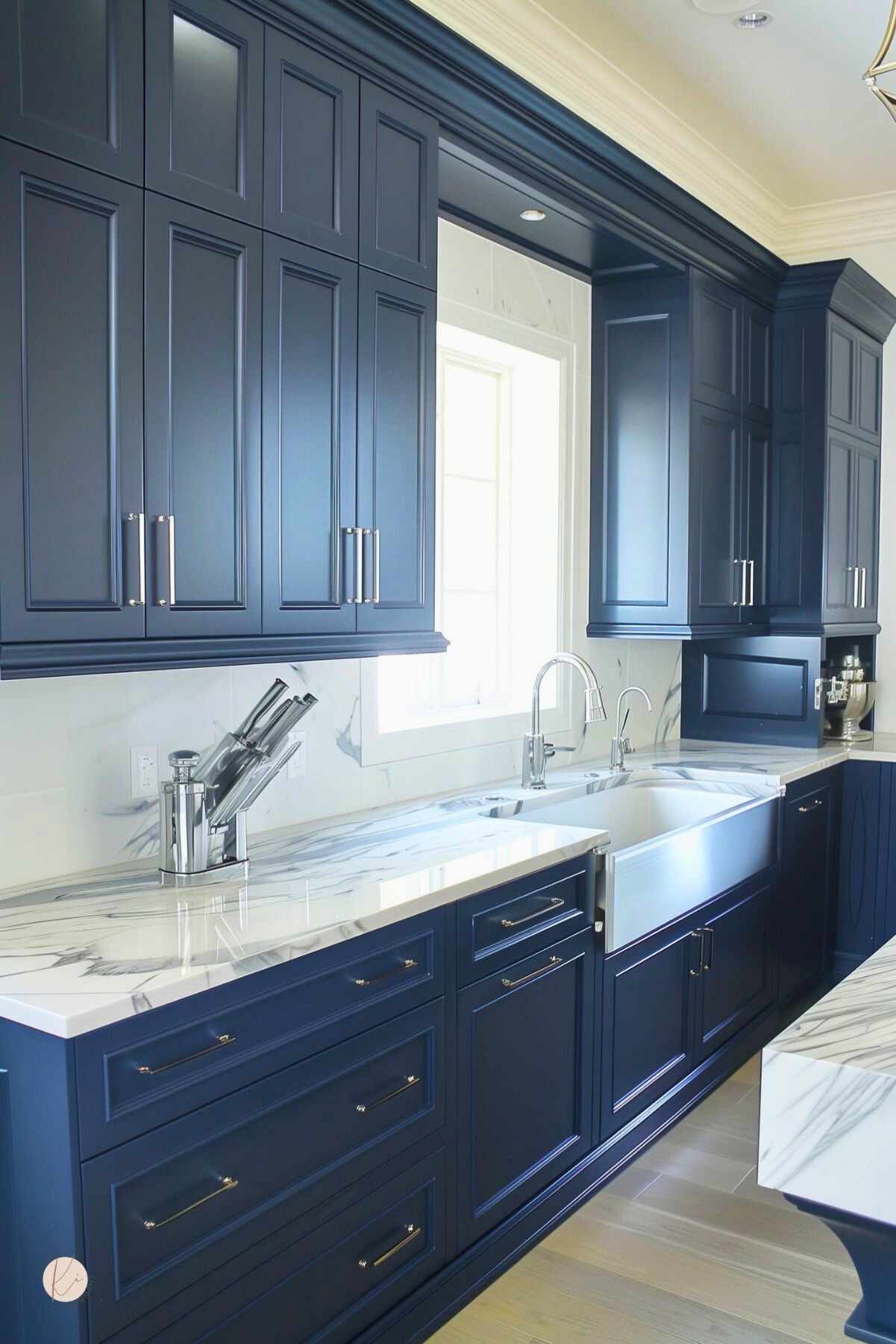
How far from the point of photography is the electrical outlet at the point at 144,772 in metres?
2.34

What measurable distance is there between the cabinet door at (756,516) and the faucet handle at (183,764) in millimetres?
2707

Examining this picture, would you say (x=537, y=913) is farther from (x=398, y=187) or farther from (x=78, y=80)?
(x=78, y=80)

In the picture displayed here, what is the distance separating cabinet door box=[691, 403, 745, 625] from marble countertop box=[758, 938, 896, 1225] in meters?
2.79

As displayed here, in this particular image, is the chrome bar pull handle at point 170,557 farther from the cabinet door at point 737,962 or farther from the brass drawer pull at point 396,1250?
the cabinet door at point 737,962

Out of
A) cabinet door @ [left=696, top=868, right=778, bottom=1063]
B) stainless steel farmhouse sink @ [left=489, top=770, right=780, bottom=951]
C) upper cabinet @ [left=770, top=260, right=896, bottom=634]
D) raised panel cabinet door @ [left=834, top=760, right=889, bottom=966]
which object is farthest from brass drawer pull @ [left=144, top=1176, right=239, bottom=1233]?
upper cabinet @ [left=770, top=260, right=896, bottom=634]

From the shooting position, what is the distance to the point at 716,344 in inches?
159

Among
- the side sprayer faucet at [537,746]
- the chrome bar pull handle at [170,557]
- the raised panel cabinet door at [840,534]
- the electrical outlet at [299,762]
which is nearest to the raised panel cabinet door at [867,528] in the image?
the raised panel cabinet door at [840,534]

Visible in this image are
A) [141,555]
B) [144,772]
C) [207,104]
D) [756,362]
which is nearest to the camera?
[141,555]

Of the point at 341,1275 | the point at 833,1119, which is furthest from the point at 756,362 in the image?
the point at 833,1119

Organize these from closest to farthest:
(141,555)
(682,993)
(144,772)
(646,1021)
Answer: (141,555), (144,772), (646,1021), (682,993)

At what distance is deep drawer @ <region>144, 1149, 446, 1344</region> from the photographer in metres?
1.76

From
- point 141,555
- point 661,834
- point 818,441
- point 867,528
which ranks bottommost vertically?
point 661,834

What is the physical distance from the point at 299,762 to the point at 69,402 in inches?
47.4

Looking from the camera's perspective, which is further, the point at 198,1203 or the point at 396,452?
the point at 396,452
